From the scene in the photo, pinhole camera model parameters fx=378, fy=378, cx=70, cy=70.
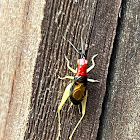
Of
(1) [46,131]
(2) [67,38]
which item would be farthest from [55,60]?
(1) [46,131]

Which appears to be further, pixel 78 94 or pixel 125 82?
pixel 125 82

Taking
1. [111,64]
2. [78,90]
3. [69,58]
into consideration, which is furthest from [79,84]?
[111,64]

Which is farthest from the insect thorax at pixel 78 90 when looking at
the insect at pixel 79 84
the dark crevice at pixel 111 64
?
the dark crevice at pixel 111 64

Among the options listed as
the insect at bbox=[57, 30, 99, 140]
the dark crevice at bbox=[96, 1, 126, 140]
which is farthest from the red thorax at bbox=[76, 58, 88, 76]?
the dark crevice at bbox=[96, 1, 126, 140]

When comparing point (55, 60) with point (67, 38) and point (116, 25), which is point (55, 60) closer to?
point (67, 38)

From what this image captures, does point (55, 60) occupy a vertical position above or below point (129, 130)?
above

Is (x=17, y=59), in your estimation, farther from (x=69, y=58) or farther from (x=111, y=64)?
(x=111, y=64)
